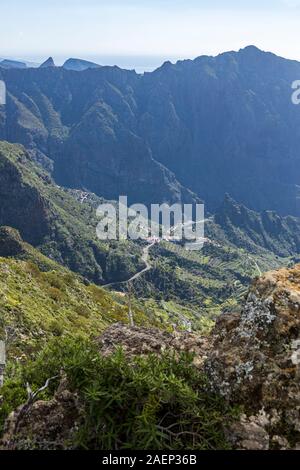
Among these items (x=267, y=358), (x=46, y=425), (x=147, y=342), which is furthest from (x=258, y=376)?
(x=147, y=342)

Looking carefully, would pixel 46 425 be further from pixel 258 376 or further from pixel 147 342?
pixel 258 376

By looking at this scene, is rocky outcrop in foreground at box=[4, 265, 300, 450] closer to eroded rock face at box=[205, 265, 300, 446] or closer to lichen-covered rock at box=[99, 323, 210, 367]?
eroded rock face at box=[205, 265, 300, 446]

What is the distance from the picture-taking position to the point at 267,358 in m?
8.94

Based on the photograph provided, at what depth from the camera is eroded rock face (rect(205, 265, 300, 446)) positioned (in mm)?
8391

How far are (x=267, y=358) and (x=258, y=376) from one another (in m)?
0.38

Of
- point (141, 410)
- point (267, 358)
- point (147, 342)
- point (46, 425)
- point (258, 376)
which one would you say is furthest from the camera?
point (147, 342)

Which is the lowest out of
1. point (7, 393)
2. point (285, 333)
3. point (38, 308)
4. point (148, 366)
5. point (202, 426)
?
point (38, 308)

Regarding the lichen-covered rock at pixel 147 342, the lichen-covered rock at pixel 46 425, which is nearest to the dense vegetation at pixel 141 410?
the lichen-covered rock at pixel 46 425

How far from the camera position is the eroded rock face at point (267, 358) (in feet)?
27.5

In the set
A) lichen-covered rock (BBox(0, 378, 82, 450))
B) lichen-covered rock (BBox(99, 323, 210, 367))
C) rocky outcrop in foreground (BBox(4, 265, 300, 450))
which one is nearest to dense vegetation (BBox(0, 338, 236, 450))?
rocky outcrop in foreground (BBox(4, 265, 300, 450))

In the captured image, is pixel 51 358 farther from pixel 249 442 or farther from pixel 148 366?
pixel 249 442

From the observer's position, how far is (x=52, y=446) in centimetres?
868
